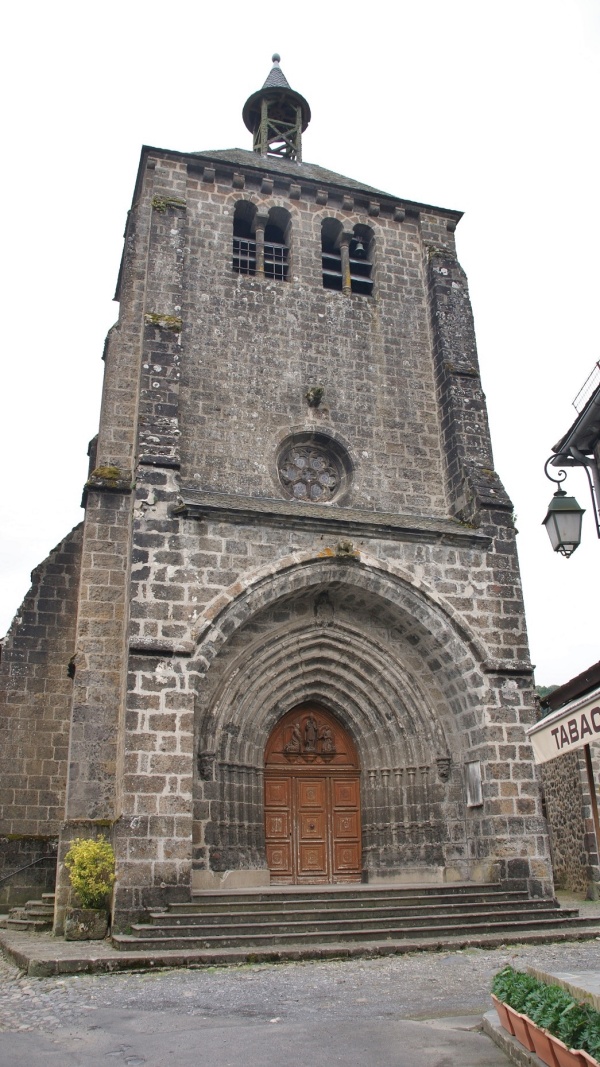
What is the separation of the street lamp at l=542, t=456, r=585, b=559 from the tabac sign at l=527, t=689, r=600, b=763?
197cm

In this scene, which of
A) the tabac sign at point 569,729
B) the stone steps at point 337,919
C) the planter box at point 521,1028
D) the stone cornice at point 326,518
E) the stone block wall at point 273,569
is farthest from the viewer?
the stone cornice at point 326,518

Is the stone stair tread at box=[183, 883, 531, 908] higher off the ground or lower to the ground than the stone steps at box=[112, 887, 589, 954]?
higher

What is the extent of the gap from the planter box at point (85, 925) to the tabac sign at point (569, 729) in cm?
597

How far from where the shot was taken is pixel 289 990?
7020 millimetres

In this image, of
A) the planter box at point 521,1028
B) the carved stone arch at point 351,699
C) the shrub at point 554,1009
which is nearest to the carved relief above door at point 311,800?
the carved stone arch at point 351,699

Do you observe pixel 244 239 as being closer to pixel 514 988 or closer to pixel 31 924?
pixel 31 924

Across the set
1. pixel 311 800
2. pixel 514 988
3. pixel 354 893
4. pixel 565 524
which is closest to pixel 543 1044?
pixel 514 988

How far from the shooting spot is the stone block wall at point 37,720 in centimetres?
1262

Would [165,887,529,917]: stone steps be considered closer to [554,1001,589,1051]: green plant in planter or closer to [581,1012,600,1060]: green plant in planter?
[554,1001,589,1051]: green plant in planter

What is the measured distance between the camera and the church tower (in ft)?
37.2

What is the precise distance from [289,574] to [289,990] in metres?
6.01

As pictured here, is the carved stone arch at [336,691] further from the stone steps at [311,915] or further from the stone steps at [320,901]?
the stone steps at [311,915]

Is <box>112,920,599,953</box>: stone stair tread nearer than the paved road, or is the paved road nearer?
the paved road

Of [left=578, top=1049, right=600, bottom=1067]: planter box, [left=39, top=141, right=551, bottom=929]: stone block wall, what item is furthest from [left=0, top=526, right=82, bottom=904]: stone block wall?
[left=578, top=1049, right=600, bottom=1067]: planter box
